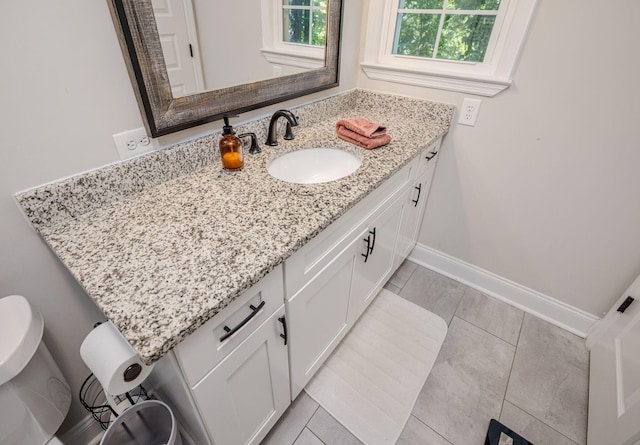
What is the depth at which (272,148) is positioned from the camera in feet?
4.14

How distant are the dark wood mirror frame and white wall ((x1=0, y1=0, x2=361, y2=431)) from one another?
0.03 meters

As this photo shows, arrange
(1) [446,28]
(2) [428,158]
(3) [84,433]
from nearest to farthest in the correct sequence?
(3) [84,433]
(1) [446,28]
(2) [428,158]

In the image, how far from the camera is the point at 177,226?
0.81 m

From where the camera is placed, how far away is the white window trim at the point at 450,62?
1.26 m

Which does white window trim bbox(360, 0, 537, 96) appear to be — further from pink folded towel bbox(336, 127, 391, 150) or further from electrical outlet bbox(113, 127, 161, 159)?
electrical outlet bbox(113, 127, 161, 159)

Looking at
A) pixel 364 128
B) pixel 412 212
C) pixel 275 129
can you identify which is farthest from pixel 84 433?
pixel 412 212

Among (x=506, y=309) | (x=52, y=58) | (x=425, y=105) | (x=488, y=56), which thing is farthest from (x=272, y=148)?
(x=506, y=309)

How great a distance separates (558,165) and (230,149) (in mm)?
1421

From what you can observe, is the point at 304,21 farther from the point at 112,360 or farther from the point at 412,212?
the point at 112,360

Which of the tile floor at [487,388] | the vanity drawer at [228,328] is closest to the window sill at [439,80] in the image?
the tile floor at [487,388]

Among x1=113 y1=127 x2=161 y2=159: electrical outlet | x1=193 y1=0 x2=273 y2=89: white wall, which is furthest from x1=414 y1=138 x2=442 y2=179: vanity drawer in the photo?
x1=113 y1=127 x2=161 y2=159: electrical outlet

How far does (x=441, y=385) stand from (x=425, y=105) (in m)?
1.36

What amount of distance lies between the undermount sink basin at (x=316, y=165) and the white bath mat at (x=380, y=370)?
33.0 inches

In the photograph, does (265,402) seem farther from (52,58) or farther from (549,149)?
(549,149)
